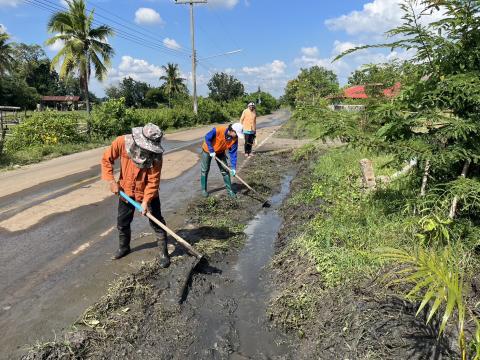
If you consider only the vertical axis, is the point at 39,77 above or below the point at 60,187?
above

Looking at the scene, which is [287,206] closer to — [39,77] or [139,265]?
[139,265]

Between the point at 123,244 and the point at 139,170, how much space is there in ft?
3.73

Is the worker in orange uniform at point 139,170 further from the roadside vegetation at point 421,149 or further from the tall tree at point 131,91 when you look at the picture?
the tall tree at point 131,91

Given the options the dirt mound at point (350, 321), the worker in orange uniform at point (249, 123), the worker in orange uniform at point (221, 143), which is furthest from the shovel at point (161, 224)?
the worker in orange uniform at point (249, 123)

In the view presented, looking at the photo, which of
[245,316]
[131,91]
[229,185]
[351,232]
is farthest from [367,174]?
[131,91]

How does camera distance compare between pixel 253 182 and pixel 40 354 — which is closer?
pixel 40 354

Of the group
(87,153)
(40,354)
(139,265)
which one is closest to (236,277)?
(139,265)

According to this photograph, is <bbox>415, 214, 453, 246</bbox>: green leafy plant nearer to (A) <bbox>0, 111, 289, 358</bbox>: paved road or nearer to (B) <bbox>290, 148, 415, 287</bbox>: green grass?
(B) <bbox>290, 148, 415, 287</bbox>: green grass

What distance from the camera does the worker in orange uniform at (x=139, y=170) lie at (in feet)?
13.9

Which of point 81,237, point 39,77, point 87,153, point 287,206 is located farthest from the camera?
point 39,77

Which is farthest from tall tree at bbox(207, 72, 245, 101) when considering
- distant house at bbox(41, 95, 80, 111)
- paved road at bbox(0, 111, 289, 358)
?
paved road at bbox(0, 111, 289, 358)

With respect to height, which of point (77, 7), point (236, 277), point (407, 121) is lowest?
point (236, 277)

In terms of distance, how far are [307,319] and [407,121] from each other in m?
2.13

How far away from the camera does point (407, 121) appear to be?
363cm
